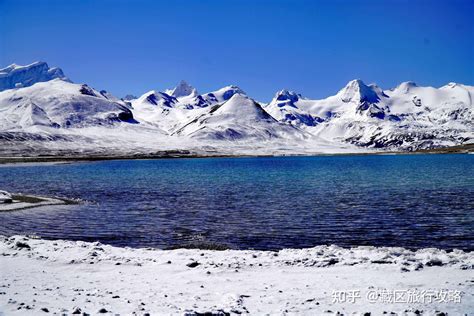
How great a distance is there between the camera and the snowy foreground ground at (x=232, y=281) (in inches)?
539

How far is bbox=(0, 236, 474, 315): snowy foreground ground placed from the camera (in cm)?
1368

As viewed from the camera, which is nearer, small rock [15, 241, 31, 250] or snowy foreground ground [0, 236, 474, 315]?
Result: snowy foreground ground [0, 236, 474, 315]

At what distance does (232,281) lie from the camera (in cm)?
1675

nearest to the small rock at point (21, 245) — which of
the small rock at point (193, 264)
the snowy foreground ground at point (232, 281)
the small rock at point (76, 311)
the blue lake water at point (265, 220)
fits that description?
the snowy foreground ground at point (232, 281)

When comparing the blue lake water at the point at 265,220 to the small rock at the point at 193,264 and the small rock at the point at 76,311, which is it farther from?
the small rock at the point at 76,311

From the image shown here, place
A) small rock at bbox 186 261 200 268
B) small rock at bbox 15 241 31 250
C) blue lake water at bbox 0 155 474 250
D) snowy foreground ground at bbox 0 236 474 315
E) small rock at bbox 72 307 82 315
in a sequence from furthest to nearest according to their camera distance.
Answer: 1. blue lake water at bbox 0 155 474 250
2. small rock at bbox 15 241 31 250
3. small rock at bbox 186 261 200 268
4. snowy foreground ground at bbox 0 236 474 315
5. small rock at bbox 72 307 82 315

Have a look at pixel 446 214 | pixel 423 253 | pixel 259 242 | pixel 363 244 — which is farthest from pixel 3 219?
pixel 446 214

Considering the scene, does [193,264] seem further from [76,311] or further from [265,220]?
[265,220]

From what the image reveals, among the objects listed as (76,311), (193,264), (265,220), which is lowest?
(265,220)

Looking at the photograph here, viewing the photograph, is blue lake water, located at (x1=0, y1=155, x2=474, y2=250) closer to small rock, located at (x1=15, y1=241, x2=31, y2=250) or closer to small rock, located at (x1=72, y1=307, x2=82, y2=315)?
small rock, located at (x1=15, y1=241, x2=31, y2=250)

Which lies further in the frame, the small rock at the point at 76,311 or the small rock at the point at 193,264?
the small rock at the point at 193,264

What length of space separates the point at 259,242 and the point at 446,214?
17007mm

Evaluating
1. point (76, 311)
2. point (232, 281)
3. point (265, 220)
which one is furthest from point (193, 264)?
point (265, 220)

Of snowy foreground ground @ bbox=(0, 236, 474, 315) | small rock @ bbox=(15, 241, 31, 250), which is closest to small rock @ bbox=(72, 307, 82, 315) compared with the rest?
snowy foreground ground @ bbox=(0, 236, 474, 315)
